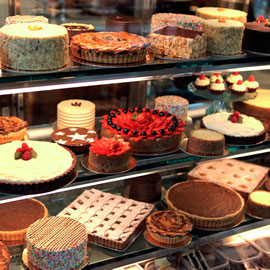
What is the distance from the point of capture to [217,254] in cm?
418

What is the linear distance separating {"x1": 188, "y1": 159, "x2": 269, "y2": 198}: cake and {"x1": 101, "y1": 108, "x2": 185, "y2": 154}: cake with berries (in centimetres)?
111

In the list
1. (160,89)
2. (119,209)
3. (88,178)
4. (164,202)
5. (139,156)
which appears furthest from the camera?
(160,89)

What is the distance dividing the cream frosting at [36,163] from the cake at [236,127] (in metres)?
1.20

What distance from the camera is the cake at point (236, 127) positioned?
3.58 meters

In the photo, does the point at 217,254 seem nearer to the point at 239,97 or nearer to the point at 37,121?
the point at 239,97

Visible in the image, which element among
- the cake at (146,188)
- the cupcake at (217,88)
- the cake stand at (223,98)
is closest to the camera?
the cake at (146,188)

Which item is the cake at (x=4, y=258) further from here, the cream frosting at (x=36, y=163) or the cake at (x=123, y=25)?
the cake at (x=123, y=25)

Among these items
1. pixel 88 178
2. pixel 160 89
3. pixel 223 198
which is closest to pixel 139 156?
pixel 88 178

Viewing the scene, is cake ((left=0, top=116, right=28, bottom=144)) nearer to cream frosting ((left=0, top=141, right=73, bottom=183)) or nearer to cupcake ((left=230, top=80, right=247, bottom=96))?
cream frosting ((left=0, top=141, right=73, bottom=183))

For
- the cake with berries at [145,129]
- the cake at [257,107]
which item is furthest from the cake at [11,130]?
the cake at [257,107]

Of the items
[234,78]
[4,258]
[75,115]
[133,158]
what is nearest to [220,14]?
[234,78]

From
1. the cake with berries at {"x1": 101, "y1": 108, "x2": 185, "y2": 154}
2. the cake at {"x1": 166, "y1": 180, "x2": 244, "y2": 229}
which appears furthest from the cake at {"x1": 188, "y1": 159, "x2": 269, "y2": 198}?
the cake with berries at {"x1": 101, "y1": 108, "x2": 185, "y2": 154}

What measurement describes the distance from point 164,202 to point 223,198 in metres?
0.47

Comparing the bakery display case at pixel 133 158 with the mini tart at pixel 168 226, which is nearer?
the bakery display case at pixel 133 158
